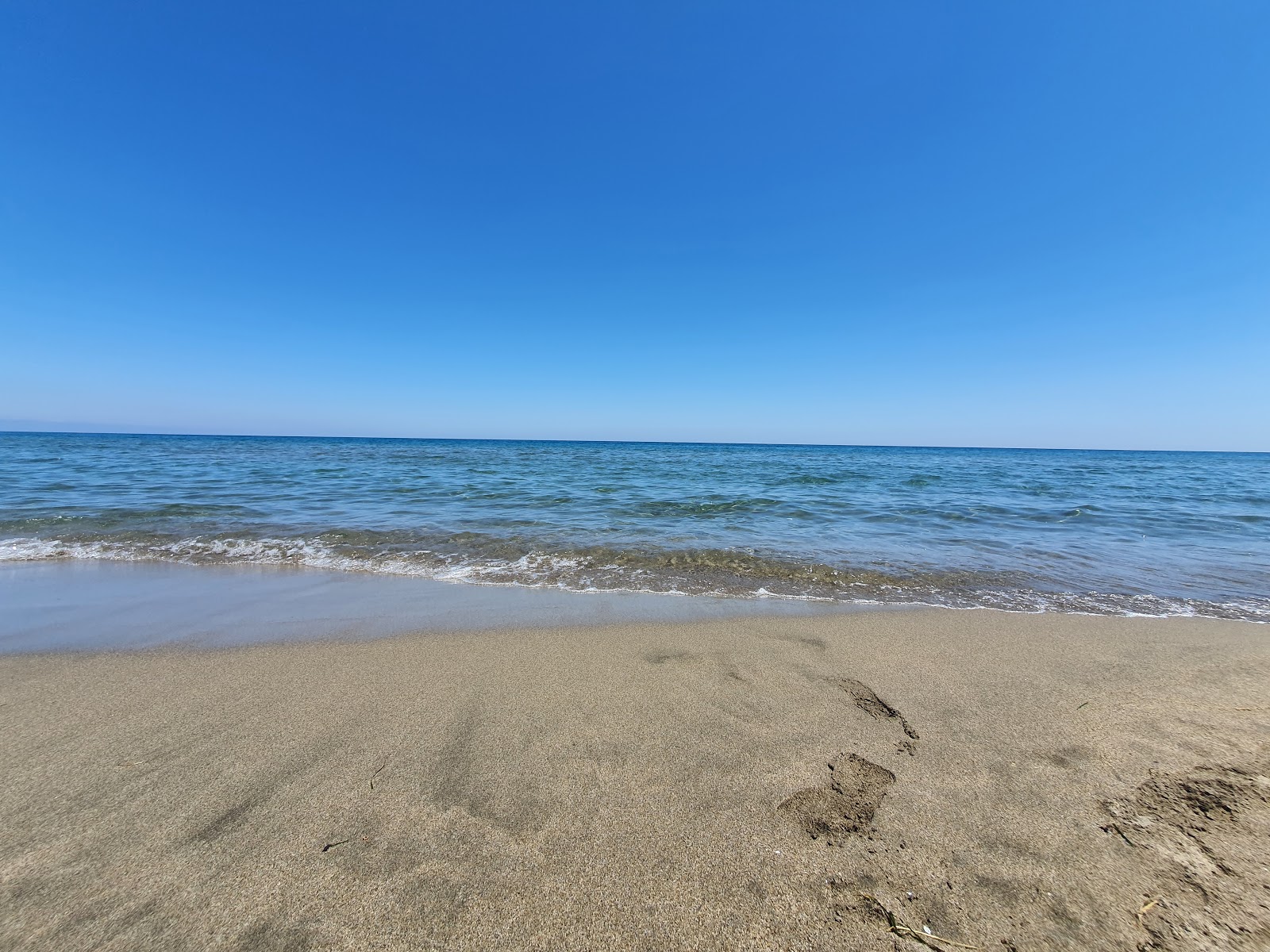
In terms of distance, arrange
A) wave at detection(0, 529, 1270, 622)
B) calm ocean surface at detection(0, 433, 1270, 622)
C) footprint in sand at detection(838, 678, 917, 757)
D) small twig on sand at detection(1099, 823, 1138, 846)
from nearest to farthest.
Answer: small twig on sand at detection(1099, 823, 1138, 846)
footprint in sand at detection(838, 678, 917, 757)
wave at detection(0, 529, 1270, 622)
calm ocean surface at detection(0, 433, 1270, 622)

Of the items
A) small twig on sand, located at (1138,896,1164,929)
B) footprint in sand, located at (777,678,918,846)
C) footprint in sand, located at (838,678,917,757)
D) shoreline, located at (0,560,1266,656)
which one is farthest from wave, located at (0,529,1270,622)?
small twig on sand, located at (1138,896,1164,929)

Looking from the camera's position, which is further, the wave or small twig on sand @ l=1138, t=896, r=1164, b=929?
the wave

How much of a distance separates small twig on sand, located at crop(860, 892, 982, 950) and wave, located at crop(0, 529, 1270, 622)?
3.88 m

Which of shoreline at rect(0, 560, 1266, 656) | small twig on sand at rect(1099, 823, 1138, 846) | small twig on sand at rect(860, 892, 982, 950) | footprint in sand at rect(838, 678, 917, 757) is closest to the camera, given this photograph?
small twig on sand at rect(860, 892, 982, 950)

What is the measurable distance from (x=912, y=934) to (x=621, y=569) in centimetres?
501

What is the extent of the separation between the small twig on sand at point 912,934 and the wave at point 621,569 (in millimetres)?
3876

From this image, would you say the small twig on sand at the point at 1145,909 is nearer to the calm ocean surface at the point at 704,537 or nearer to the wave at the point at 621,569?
the wave at the point at 621,569

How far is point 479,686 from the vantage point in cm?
318

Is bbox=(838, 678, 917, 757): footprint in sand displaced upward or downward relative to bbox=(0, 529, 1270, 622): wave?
upward

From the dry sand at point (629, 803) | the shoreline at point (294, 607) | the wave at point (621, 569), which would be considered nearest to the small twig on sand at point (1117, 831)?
the dry sand at point (629, 803)

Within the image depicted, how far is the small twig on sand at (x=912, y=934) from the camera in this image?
4.99 ft

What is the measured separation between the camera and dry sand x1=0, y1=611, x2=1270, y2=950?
5.21 feet

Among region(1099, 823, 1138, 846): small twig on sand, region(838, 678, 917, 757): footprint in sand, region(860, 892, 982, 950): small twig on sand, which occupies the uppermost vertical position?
region(1099, 823, 1138, 846): small twig on sand

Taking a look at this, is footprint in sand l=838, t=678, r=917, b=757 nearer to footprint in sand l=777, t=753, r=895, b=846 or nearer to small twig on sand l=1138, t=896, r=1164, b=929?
footprint in sand l=777, t=753, r=895, b=846
